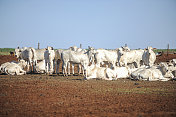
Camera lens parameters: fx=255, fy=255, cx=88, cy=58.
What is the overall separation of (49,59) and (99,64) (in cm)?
472

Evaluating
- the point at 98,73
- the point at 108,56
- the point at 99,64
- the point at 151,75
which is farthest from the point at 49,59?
the point at 151,75

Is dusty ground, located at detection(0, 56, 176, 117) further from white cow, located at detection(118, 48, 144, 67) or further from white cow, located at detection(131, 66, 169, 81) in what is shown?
white cow, located at detection(118, 48, 144, 67)

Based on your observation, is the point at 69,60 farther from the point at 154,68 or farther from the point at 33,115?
the point at 33,115

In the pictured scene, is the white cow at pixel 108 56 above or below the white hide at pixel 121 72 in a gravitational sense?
above

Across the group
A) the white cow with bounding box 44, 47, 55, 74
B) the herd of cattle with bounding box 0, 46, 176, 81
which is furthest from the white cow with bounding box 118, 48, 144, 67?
Result: the white cow with bounding box 44, 47, 55, 74

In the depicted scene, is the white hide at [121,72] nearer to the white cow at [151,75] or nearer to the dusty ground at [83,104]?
the white cow at [151,75]

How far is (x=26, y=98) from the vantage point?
34.4 feet

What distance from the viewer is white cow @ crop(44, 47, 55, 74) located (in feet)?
78.6

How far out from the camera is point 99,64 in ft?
78.9

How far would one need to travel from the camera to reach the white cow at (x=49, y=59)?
2394 cm

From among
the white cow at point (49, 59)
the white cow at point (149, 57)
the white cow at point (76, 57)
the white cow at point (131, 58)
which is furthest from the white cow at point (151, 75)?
the white cow at point (49, 59)

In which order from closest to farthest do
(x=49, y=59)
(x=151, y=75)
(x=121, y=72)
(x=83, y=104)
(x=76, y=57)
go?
(x=83, y=104) < (x=151, y=75) < (x=121, y=72) < (x=76, y=57) < (x=49, y=59)

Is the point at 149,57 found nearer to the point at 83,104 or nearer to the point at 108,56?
the point at 108,56

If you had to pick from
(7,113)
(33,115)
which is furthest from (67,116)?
(7,113)
